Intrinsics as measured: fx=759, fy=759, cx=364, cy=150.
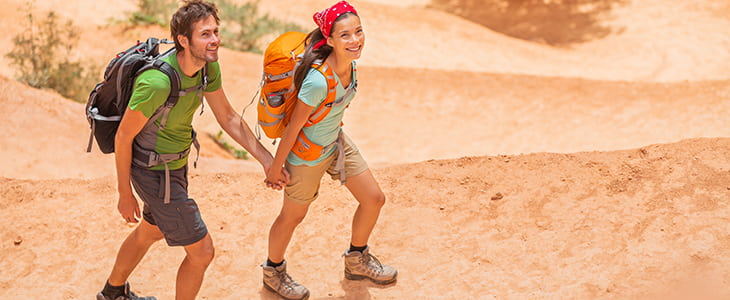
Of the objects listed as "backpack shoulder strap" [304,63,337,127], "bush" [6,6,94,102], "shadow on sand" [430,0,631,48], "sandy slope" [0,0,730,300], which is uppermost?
"backpack shoulder strap" [304,63,337,127]

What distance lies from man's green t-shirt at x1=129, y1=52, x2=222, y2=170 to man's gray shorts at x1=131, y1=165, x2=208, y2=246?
0.21 feet

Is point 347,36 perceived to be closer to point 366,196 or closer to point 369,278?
point 366,196

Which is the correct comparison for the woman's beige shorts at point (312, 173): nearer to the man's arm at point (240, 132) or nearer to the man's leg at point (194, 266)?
the man's arm at point (240, 132)

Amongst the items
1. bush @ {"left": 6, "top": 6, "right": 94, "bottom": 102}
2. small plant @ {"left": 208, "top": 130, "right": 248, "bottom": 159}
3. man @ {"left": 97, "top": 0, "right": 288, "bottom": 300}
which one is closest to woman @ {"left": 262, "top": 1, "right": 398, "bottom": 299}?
man @ {"left": 97, "top": 0, "right": 288, "bottom": 300}

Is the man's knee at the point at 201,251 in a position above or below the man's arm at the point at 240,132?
below

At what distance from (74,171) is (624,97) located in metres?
7.52

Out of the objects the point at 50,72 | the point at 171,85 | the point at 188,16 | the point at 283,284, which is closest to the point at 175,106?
the point at 171,85

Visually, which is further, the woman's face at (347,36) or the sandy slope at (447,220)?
the sandy slope at (447,220)

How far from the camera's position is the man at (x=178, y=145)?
347cm

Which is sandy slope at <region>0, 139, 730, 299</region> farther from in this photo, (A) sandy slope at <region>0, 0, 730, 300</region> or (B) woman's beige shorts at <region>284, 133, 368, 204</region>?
(B) woman's beige shorts at <region>284, 133, 368, 204</region>

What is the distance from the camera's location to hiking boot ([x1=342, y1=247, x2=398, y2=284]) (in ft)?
15.3

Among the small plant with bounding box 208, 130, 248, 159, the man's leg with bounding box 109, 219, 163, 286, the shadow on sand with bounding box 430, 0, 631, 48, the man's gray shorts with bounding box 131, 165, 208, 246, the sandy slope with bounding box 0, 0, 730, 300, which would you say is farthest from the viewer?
the shadow on sand with bounding box 430, 0, 631, 48

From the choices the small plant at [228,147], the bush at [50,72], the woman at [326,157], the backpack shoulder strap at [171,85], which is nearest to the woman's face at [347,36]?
the woman at [326,157]

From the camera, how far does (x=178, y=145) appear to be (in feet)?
12.4
